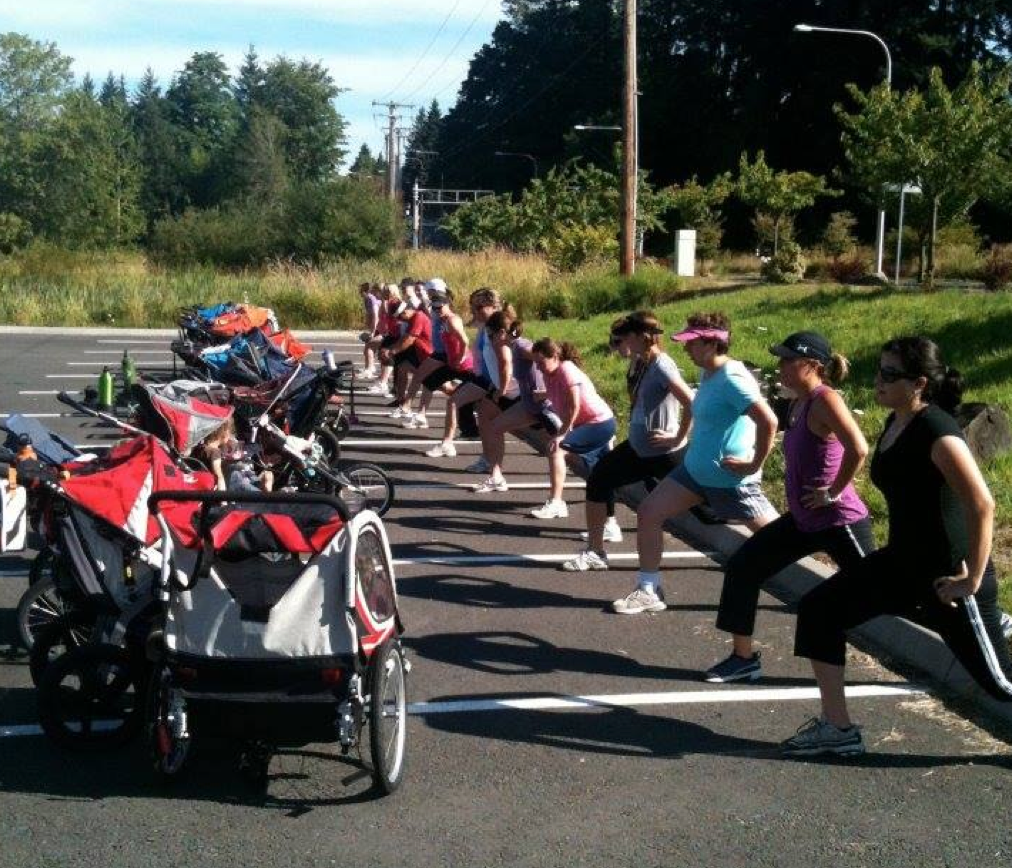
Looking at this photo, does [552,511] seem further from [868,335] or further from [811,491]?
[868,335]

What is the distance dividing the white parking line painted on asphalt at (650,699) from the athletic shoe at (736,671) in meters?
0.11

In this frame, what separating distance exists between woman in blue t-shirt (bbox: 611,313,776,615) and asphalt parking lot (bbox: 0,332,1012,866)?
692 mm

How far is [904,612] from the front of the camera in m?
5.50

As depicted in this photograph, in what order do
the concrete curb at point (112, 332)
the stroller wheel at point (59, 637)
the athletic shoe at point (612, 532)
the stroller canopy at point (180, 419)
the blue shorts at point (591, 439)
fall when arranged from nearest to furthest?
1. the stroller wheel at point (59, 637)
2. the stroller canopy at point (180, 419)
3. the athletic shoe at point (612, 532)
4. the blue shorts at point (591, 439)
5. the concrete curb at point (112, 332)

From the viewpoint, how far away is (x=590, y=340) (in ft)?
74.6

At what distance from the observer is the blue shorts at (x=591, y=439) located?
9.82 m

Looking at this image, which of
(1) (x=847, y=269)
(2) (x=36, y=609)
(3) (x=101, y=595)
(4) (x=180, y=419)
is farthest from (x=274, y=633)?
(1) (x=847, y=269)

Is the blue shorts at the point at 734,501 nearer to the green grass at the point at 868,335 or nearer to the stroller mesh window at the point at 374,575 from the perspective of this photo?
the green grass at the point at 868,335

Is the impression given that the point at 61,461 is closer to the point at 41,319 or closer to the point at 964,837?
the point at 964,837

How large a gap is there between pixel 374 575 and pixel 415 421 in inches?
429

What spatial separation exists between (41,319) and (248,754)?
31.3 m

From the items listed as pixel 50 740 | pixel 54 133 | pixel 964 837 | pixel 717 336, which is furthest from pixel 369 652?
pixel 54 133

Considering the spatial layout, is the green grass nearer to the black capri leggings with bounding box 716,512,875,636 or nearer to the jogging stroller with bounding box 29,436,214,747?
the black capri leggings with bounding box 716,512,875,636

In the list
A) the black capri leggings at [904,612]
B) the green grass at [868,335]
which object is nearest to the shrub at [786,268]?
the green grass at [868,335]
